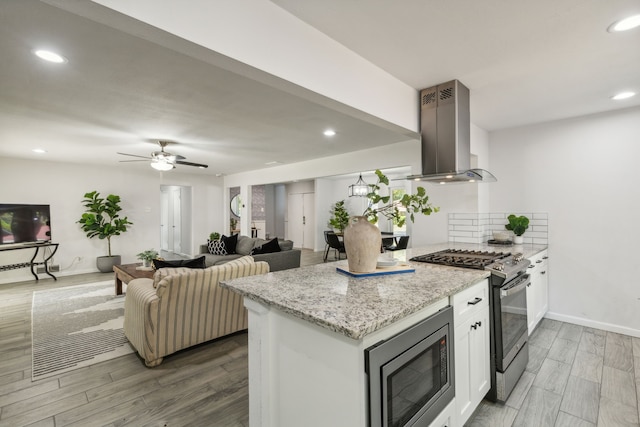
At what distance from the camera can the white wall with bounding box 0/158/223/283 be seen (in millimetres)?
5520

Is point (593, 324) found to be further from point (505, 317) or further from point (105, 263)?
point (105, 263)

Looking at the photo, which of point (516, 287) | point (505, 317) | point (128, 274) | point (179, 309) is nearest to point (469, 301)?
point (505, 317)

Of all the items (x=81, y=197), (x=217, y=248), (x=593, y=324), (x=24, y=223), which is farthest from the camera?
(x=81, y=197)

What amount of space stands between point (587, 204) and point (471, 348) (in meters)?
2.69

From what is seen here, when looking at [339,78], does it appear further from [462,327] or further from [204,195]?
[204,195]

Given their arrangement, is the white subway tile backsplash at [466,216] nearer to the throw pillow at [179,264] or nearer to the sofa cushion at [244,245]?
the throw pillow at [179,264]

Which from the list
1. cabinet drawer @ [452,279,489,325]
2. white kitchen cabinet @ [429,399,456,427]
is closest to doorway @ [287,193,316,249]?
cabinet drawer @ [452,279,489,325]

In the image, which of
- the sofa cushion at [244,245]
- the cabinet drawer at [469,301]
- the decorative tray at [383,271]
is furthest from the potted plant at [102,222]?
the cabinet drawer at [469,301]

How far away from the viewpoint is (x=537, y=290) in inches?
117

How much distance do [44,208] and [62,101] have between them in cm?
434

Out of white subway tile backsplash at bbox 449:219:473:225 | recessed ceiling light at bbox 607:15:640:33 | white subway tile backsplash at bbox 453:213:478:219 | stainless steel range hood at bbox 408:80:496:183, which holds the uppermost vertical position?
recessed ceiling light at bbox 607:15:640:33

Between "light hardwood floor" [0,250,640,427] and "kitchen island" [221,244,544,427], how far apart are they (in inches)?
29.8

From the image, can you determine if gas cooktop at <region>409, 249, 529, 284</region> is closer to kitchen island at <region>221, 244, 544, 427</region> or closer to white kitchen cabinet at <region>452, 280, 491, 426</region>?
white kitchen cabinet at <region>452, 280, 491, 426</region>

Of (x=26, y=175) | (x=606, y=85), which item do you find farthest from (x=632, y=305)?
(x=26, y=175)
